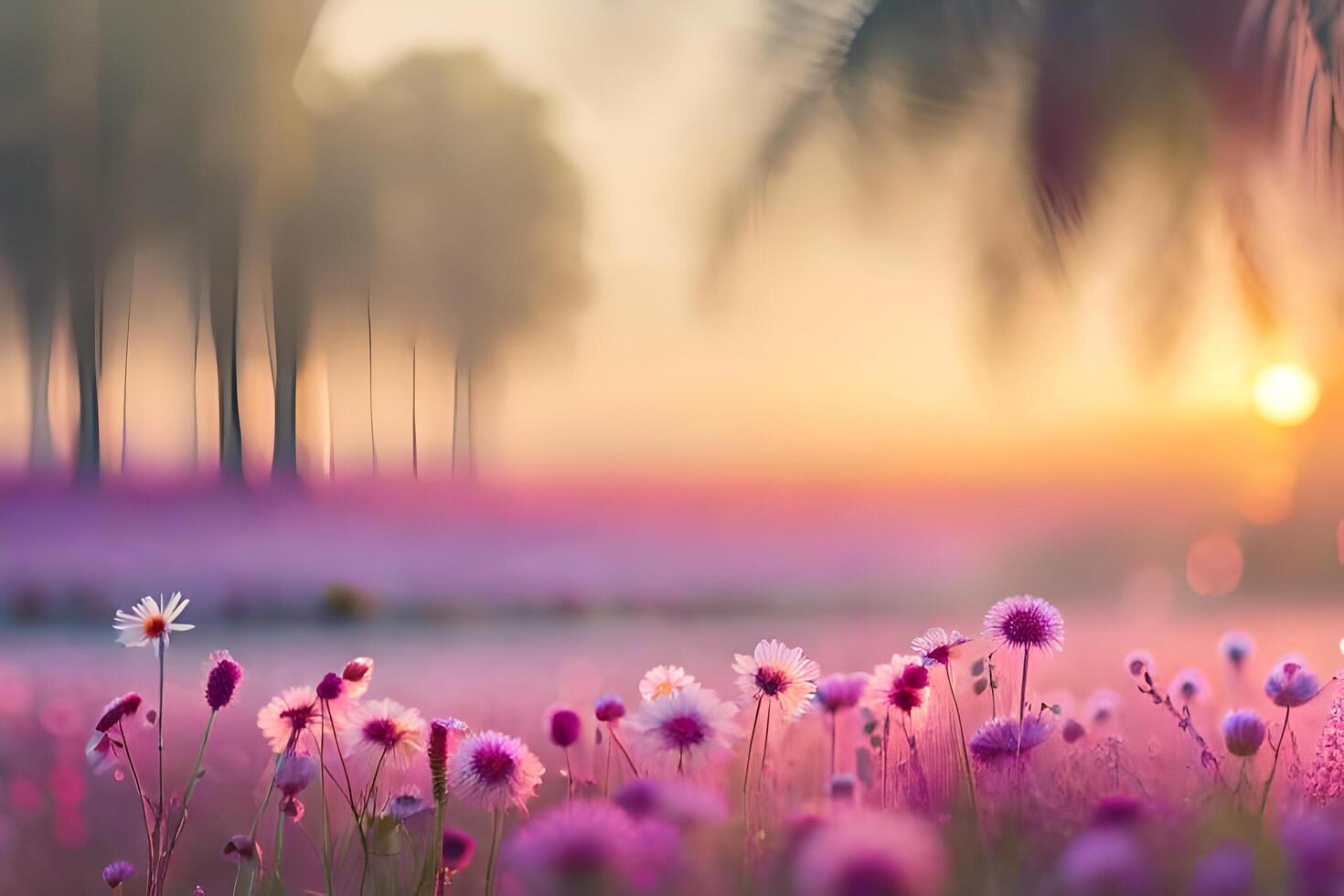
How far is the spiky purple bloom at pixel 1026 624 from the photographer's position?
115 cm

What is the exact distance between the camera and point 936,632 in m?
1.18

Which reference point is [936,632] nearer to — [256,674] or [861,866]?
[861,866]

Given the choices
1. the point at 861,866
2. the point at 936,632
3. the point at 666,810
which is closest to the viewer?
the point at 861,866

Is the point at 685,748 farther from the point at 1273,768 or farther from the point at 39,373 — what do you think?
the point at 39,373

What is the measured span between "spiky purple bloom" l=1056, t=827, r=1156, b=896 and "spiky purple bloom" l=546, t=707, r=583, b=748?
1.82 feet

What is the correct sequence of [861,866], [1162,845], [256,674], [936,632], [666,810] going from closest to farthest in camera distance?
[861,866], [666,810], [1162,845], [936,632], [256,674]

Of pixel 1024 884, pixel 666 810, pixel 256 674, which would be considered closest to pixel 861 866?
pixel 666 810

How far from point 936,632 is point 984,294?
56 cm

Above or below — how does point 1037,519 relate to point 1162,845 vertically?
above

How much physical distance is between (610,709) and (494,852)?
179mm

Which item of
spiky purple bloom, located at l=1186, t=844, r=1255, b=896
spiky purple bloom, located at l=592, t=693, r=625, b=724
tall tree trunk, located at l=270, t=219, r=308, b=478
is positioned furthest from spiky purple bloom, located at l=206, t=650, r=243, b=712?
spiky purple bloom, located at l=1186, t=844, r=1255, b=896

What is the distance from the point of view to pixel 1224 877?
84 centimetres

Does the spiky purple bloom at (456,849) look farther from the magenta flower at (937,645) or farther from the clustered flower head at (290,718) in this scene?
the magenta flower at (937,645)

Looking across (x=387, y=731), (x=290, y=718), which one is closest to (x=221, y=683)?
(x=290, y=718)
